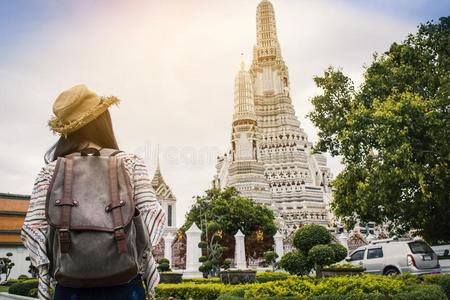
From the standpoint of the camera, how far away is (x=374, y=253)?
15.2 metres

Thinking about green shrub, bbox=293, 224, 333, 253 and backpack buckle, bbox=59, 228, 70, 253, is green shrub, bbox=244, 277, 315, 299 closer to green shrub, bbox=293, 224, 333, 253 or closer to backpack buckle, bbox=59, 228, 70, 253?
green shrub, bbox=293, 224, 333, 253

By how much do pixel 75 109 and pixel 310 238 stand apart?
10.4m

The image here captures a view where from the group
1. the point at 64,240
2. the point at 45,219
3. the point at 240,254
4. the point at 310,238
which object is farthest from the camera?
the point at 240,254

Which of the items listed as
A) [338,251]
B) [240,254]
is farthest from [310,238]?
[240,254]

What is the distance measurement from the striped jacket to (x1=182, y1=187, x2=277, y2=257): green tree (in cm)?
3285

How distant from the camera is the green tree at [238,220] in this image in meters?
35.5

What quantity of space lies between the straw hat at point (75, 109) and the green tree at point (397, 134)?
12506mm

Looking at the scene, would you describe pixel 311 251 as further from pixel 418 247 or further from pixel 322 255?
pixel 418 247

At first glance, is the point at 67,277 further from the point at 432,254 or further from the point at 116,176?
the point at 432,254

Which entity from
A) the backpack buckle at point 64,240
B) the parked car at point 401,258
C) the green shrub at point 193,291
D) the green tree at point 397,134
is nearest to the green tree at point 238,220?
the green tree at point 397,134

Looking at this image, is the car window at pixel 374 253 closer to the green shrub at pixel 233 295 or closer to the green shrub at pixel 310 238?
the green shrub at pixel 310 238

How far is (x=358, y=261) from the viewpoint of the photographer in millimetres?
15750

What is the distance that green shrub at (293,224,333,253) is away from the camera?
470 inches

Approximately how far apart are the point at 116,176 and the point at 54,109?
23.8 inches
